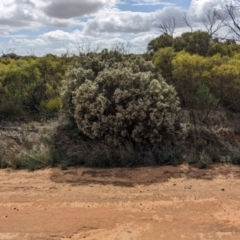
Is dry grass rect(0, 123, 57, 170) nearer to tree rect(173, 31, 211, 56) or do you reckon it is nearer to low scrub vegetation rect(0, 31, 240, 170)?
low scrub vegetation rect(0, 31, 240, 170)

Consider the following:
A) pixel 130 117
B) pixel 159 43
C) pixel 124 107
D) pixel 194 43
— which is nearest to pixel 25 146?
pixel 124 107

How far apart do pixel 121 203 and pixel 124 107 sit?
310 centimetres

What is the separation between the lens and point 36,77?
14898 millimetres

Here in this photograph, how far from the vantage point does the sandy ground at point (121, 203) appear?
634 cm

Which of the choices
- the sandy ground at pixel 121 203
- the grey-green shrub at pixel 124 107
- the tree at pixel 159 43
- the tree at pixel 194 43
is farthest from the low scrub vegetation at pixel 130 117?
the tree at pixel 159 43

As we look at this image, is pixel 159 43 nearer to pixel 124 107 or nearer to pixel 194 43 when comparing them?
pixel 194 43

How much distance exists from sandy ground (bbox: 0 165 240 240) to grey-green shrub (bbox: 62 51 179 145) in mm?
1018

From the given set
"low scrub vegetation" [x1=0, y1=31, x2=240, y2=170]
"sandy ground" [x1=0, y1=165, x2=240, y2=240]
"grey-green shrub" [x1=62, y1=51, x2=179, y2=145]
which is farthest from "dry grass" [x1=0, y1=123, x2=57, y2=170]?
"grey-green shrub" [x1=62, y1=51, x2=179, y2=145]

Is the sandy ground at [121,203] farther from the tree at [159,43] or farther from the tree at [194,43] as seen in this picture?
the tree at [159,43]

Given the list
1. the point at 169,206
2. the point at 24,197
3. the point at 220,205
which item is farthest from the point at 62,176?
the point at 220,205

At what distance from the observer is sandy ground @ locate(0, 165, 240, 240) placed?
249 inches

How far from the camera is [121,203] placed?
24.5 ft

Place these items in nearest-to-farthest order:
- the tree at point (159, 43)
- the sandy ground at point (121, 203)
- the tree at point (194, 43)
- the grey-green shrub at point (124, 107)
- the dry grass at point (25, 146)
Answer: the sandy ground at point (121, 203) < the grey-green shrub at point (124, 107) < the dry grass at point (25, 146) < the tree at point (194, 43) < the tree at point (159, 43)

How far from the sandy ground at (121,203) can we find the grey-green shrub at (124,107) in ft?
3.34
